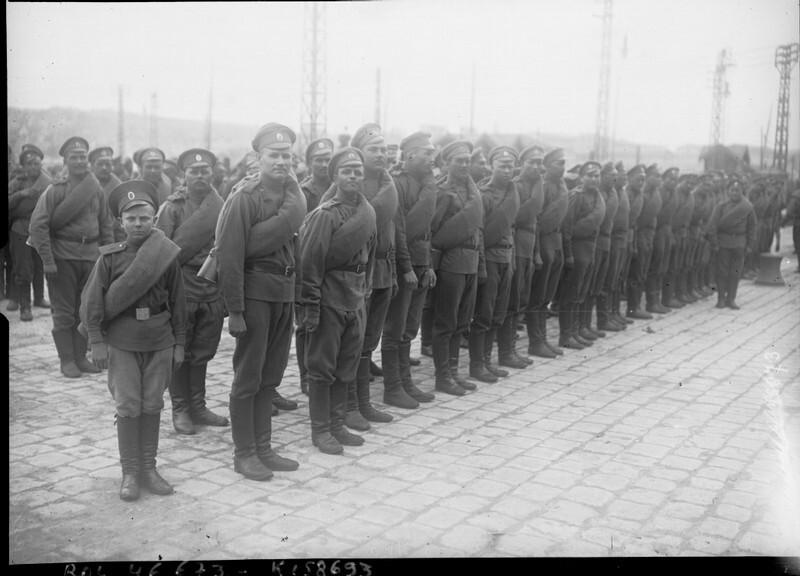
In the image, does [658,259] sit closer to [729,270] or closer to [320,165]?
[729,270]

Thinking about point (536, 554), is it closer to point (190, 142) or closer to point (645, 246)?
point (645, 246)

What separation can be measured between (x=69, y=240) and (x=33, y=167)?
2965 mm

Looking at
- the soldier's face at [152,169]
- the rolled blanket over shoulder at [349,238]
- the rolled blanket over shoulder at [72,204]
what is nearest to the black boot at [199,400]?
the rolled blanket over shoulder at [349,238]

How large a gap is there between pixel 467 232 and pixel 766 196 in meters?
12.5

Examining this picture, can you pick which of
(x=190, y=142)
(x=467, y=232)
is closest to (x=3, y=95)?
(x=467, y=232)

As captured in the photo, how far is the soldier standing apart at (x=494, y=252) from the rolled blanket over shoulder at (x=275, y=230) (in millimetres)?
3332

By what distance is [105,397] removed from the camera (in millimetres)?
7547

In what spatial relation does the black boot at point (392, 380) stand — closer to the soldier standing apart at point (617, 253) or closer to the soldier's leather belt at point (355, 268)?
the soldier's leather belt at point (355, 268)

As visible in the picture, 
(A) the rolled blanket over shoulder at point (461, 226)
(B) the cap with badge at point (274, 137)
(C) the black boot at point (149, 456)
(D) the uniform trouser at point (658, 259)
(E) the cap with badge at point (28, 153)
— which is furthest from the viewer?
(D) the uniform trouser at point (658, 259)

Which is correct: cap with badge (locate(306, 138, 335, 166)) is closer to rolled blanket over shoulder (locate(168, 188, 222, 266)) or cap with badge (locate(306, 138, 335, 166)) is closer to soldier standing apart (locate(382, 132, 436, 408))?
soldier standing apart (locate(382, 132, 436, 408))

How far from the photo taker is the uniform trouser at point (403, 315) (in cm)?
753

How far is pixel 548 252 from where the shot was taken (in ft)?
32.5

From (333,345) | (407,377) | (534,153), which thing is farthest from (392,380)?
(534,153)

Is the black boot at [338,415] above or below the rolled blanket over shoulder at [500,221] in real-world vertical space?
below
